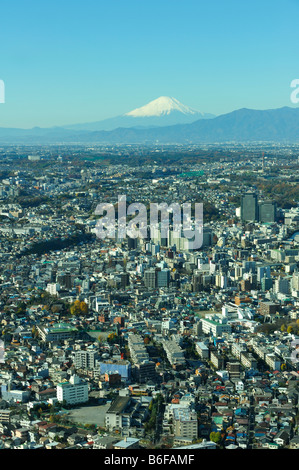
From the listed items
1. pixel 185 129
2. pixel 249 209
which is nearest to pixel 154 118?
pixel 185 129

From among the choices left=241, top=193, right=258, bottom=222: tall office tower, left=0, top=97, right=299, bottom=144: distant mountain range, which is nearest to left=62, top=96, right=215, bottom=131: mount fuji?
left=0, top=97, right=299, bottom=144: distant mountain range

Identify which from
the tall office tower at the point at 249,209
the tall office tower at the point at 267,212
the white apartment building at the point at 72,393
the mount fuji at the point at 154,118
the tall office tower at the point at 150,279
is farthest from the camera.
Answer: the mount fuji at the point at 154,118

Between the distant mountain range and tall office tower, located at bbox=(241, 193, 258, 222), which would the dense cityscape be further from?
the distant mountain range

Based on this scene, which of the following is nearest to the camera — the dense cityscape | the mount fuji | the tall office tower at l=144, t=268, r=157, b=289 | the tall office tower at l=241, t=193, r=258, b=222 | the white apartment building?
the dense cityscape

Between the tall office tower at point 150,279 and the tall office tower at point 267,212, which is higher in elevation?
the tall office tower at point 267,212

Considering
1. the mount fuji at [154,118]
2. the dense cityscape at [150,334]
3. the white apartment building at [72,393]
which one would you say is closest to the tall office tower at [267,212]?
the dense cityscape at [150,334]

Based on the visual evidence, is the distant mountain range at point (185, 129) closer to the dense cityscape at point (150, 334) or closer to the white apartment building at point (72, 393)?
the dense cityscape at point (150, 334)

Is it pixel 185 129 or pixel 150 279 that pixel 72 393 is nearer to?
pixel 150 279
